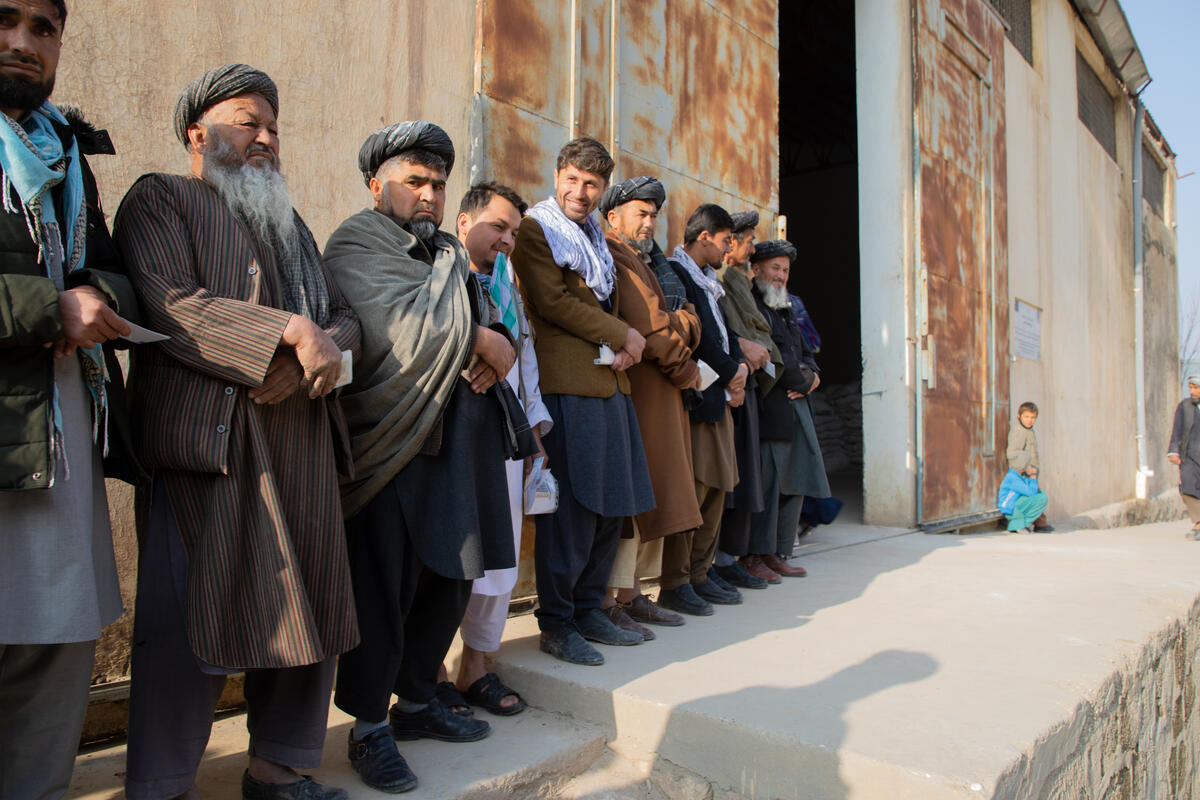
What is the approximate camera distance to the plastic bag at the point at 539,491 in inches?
102

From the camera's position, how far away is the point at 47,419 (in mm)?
1483

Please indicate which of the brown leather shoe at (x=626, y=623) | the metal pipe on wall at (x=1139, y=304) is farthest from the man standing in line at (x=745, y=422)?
the metal pipe on wall at (x=1139, y=304)

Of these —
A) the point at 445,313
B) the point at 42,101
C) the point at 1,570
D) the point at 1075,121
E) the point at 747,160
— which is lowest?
the point at 1,570

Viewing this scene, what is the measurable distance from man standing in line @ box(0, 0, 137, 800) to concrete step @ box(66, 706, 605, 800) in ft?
1.54

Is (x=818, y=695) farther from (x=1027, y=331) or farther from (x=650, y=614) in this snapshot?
(x=1027, y=331)

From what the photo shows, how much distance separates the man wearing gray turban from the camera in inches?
317

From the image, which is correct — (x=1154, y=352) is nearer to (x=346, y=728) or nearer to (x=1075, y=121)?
(x=1075, y=121)

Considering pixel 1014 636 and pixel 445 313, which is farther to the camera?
pixel 1014 636

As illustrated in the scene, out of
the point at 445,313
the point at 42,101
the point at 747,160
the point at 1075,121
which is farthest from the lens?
the point at 1075,121

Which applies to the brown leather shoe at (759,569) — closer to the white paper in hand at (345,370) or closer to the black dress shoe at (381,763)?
the black dress shoe at (381,763)

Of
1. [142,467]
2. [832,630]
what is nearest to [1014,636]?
[832,630]

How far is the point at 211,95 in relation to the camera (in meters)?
1.86

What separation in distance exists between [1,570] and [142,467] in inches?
12.2

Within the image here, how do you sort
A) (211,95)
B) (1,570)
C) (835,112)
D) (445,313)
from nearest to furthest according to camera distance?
(1,570)
(211,95)
(445,313)
(835,112)
